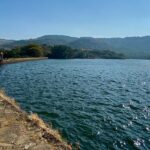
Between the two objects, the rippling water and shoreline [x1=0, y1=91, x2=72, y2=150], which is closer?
shoreline [x1=0, y1=91, x2=72, y2=150]

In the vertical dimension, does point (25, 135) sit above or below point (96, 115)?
above

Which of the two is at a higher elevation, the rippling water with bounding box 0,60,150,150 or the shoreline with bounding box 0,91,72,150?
the shoreline with bounding box 0,91,72,150

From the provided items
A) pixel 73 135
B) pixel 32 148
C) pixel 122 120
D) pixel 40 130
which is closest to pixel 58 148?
pixel 32 148

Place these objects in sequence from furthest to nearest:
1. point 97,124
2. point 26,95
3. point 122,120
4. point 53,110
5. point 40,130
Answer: point 26,95
point 53,110
point 122,120
point 97,124
point 40,130

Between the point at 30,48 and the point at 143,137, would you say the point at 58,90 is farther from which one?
the point at 30,48

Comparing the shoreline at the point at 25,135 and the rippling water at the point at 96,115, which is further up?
the shoreline at the point at 25,135

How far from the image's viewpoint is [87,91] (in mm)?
41719

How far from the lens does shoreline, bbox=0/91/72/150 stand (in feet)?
47.2

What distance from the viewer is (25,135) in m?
15.8

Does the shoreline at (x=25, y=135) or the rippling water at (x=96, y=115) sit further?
the rippling water at (x=96, y=115)

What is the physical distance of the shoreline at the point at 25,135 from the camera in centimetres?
1440

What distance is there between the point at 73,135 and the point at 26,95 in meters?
18.1

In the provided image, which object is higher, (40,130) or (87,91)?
(40,130)

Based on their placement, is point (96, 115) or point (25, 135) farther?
point (96, 115)
